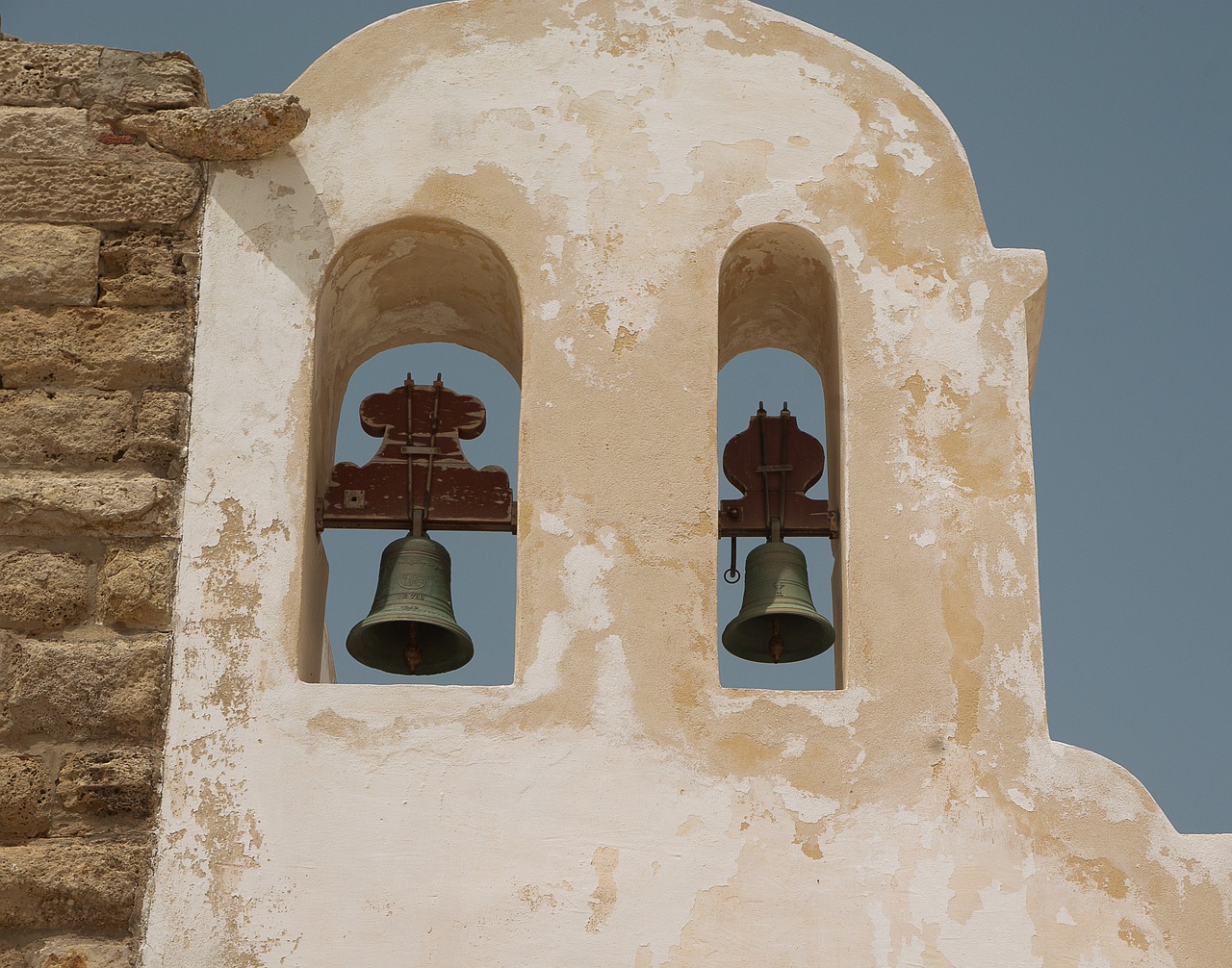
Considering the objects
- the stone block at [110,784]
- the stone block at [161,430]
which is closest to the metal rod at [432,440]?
the stone block at [161,430]

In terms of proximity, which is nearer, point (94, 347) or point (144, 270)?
point (94, 347)

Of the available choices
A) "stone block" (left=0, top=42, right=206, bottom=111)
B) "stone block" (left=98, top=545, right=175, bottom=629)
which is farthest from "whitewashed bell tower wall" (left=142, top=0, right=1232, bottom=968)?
"stone block" (left=0, top=42, right=206, bottom=111)

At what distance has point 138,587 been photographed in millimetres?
5992

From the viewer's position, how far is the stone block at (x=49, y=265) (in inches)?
251

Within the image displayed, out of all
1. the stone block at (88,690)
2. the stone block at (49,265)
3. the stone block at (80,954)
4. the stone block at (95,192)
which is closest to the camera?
the stone block at (80,954)

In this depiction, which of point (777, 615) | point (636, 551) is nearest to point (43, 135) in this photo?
point (636, 551)

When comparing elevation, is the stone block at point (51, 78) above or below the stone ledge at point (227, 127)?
above

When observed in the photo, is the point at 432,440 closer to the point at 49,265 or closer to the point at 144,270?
the point at 144,270

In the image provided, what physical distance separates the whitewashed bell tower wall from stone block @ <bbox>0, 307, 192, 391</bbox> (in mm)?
108

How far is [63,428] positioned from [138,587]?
0.53m

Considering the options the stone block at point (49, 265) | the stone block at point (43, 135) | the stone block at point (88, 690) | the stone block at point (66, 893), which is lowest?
the stone block at point (66, 893)

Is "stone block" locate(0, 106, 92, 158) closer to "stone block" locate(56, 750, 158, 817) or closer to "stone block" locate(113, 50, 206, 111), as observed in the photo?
"stone block" locate(113, 50, 206, 111)

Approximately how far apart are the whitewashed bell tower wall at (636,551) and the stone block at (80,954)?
0.39 feet

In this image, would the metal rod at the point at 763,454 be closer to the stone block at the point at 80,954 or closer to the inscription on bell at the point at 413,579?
the inscription on bell at the point at 413,579
